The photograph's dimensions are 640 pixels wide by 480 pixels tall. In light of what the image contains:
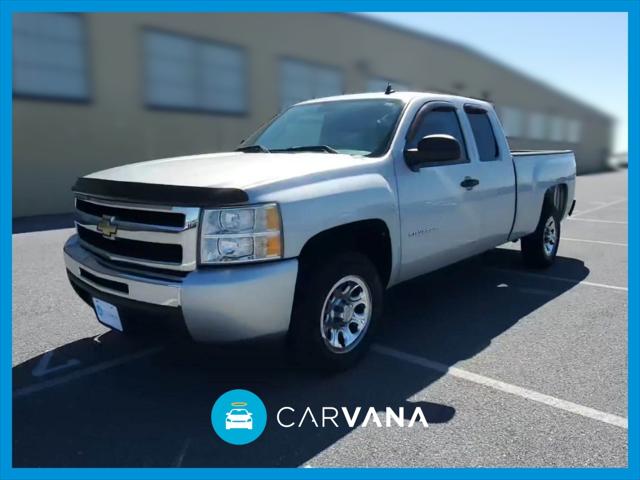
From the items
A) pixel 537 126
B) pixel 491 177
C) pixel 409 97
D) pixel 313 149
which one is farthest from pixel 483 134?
pixel 537 126

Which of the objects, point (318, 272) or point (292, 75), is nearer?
point (318, 272)

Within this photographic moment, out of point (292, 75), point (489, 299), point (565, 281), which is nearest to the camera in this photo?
point (489, 299)

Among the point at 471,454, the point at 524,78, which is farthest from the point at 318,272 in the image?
the point at 524,78

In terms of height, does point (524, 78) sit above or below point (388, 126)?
above

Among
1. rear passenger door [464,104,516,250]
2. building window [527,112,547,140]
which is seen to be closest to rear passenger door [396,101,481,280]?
rear passenger door [464,104,516,250]

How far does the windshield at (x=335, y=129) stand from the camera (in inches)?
157

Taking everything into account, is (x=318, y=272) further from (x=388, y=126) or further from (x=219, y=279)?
(x=388, y=126)

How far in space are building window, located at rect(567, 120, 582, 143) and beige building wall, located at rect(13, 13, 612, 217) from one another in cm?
919

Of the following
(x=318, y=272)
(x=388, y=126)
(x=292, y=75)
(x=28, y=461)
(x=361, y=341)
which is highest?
(x=292, y=75)

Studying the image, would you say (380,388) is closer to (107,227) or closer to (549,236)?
(107,227)

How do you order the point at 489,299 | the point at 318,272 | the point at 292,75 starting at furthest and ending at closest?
the point at 292,75
the point at 489,299
the point at 318,272

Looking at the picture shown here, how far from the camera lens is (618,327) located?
14.6 feet

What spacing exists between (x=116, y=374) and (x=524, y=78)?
2196 cm


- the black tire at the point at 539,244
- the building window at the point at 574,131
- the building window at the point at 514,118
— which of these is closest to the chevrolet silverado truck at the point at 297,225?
the black tire at the point at 539,244
